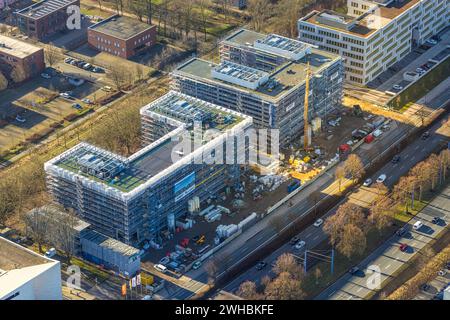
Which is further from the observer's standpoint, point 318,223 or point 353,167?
point 353,167

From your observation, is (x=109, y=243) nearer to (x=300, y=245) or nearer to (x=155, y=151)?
(x=155, y=151)

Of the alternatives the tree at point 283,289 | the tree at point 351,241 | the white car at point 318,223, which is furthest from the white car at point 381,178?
the tree at point 283,289

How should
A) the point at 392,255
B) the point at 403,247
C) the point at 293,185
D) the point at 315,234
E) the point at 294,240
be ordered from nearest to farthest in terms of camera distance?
1. the point at 392,255
2. the point at 403,247
3. the point at 294,240
4. the point at 315,234
5. the point at 293,185

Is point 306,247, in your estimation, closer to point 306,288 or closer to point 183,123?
point 306,288

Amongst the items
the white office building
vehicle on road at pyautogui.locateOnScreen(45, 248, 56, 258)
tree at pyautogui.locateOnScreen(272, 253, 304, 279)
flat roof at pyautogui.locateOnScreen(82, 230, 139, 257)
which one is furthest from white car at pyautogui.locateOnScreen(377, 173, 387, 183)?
the white office building

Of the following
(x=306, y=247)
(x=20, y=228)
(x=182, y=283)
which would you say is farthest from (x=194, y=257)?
(x=20, y=228)

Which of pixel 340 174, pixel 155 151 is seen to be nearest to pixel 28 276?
pixel 155 151
